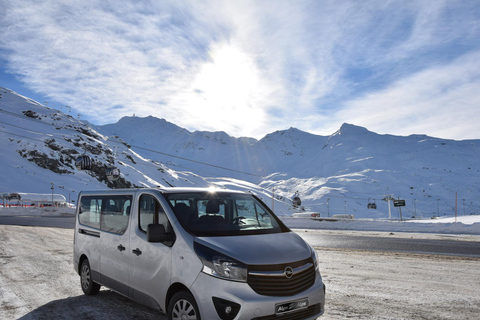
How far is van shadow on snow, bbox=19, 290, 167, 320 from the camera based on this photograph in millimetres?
5629

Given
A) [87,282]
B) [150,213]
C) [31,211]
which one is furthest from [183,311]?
[31,211]

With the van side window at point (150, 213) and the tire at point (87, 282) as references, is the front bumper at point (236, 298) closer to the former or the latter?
the van side window at point (150, 213)

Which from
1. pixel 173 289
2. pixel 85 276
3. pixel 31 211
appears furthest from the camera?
pixel 31 211

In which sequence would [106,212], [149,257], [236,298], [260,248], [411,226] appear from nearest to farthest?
[236,298], [260,248], [149,257], [106,212], [411,226]

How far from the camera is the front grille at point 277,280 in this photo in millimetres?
4203

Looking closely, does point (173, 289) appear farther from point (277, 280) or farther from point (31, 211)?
point (31, 211)

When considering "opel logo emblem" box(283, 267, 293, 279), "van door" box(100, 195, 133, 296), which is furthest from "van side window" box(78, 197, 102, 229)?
"opel logo emblem" box(283, 267, 293, 279)

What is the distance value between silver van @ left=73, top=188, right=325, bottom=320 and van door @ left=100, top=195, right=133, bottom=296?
2 centimetres

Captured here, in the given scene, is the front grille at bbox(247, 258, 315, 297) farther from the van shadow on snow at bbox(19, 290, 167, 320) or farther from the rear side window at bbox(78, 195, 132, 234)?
the rear side window at bbox(78, 195, 132, 234)

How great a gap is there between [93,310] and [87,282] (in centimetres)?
118

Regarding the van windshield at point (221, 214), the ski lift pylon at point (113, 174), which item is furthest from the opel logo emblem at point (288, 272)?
the ski lift pylon at point (113, 174)

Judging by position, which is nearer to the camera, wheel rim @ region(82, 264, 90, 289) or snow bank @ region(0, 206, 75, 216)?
wheel rim @ region(82, 264, 90, 289)

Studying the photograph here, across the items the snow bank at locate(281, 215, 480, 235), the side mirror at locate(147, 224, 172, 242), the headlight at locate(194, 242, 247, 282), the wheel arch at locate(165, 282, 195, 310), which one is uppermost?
the side mirror at locate(147, 224, 172, 242)

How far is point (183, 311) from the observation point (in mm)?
4457
